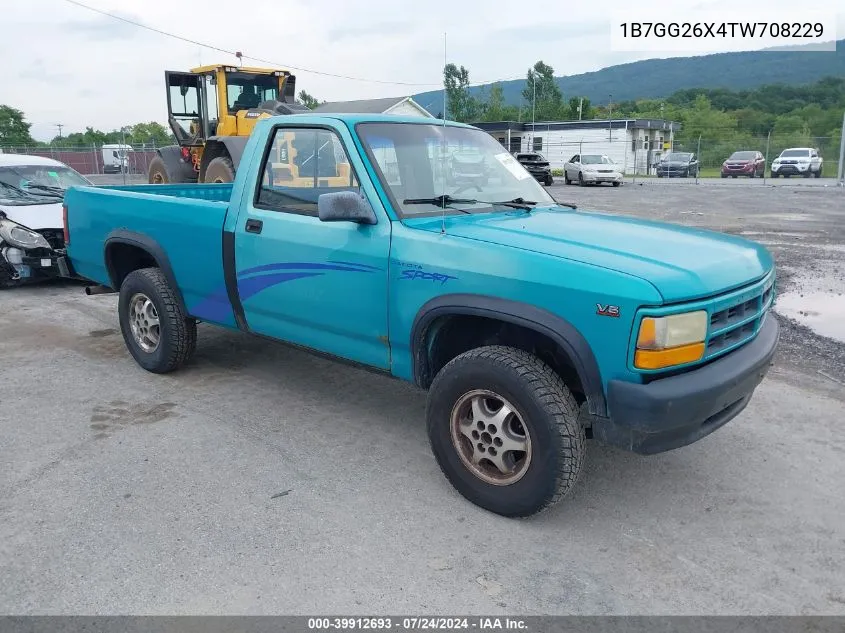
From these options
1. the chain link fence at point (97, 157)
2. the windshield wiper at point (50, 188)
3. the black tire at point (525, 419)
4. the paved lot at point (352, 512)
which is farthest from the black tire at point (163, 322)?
the chain link fence at point (97, 157)

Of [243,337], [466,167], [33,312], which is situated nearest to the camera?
[466,167]

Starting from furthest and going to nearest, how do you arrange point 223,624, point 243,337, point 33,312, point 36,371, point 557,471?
point 33,312 → point 243,337 → point 36,371 → point 557,471 → point 223,624

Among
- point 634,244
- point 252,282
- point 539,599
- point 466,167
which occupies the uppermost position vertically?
point 466,167

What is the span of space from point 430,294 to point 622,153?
4485 centimetres

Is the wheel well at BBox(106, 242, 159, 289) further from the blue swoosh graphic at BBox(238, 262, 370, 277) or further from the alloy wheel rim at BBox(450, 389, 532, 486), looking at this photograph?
the alloy wheel rim at BBox(450, 389, 532, 486)

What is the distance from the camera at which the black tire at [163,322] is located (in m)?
5.02

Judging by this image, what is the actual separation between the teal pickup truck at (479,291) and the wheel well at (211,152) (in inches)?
326

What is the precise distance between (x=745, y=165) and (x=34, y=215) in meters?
34.7

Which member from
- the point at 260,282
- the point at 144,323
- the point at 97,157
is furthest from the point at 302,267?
the point at 97,157

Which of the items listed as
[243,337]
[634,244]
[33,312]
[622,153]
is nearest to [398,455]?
[634,244]

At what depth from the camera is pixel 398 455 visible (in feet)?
13.1

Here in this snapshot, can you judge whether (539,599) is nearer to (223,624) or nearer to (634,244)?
(223,624)

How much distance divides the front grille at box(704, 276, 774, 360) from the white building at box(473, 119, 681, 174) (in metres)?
41.2

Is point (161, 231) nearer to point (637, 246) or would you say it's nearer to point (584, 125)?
point (637, 246)
